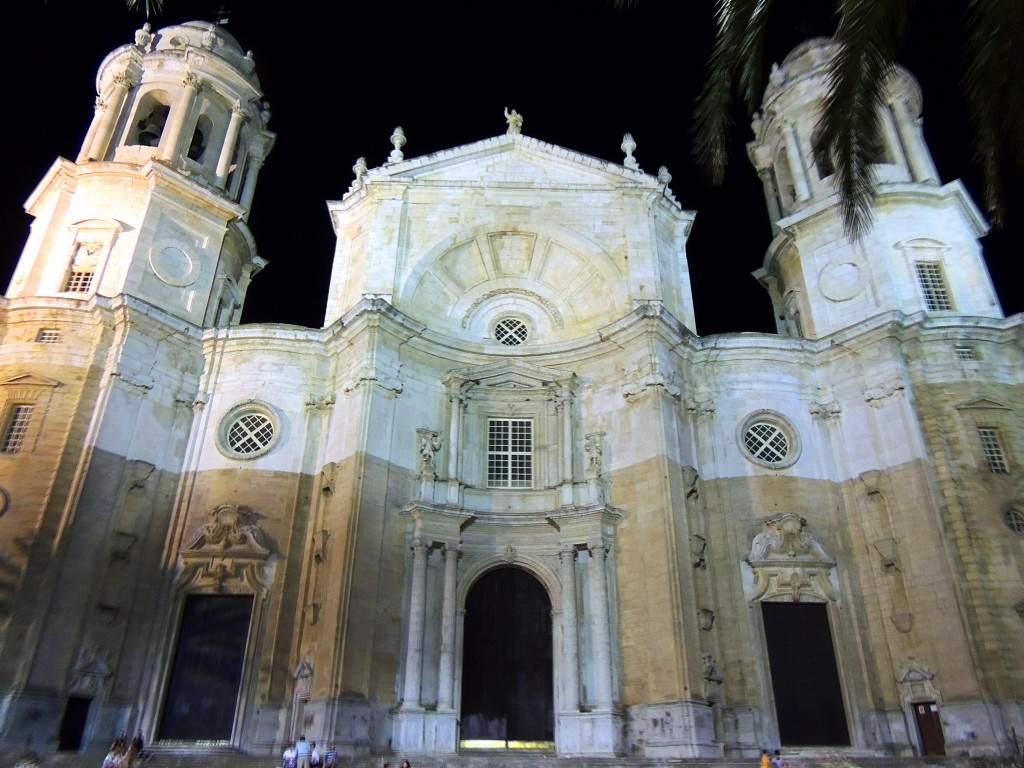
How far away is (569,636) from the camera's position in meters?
22.2

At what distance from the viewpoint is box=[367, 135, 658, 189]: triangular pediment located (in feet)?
97.3

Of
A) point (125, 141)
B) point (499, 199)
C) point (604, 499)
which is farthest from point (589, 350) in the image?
point (125, 141)

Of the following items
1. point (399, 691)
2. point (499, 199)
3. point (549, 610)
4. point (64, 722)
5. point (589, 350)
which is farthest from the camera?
point (499, 199)

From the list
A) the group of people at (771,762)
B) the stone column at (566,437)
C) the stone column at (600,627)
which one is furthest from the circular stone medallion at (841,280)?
the group of people at (771,762)

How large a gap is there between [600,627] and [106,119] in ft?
87.2

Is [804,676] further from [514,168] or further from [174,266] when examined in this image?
[174,266]

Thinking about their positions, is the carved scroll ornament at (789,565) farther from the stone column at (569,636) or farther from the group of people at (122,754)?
the group of people at (122,754)

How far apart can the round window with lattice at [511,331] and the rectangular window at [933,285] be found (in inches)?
553

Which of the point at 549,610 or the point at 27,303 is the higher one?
the point at 27,303

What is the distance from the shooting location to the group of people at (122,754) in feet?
52.7

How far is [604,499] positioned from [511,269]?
10582 mm

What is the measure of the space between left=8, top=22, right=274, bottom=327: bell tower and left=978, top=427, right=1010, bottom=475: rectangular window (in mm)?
25612

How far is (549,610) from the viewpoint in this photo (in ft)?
77.3

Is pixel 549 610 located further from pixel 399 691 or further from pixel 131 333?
pixel 131 333
